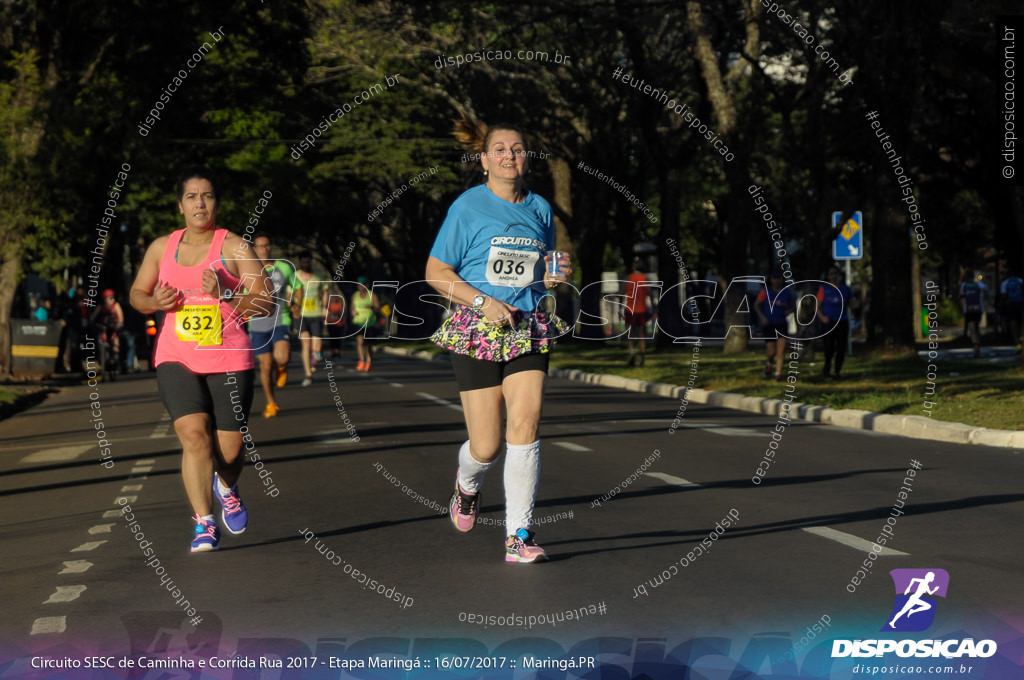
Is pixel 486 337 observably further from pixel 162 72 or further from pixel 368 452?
pixel 162 72

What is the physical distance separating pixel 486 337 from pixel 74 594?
2.30 m

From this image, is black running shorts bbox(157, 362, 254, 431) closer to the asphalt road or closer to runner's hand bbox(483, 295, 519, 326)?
the asphalt road

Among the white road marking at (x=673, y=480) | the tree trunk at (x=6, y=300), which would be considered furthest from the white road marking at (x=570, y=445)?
the tree trunk at (x=6, y=300)

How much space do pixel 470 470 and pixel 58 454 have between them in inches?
337

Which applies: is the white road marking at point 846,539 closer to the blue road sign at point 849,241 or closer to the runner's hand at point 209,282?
the runner's hand at point 209,282

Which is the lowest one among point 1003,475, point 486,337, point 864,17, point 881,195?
point 1003,475

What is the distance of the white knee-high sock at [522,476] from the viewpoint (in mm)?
7285

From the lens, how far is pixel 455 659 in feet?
18.0

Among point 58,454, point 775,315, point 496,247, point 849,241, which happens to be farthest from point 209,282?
point 849,241

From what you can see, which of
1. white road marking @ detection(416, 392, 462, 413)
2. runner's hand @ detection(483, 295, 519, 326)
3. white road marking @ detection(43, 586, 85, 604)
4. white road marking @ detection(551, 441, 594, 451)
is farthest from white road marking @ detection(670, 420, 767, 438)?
white road marking @ detection(43, 586, 85, 604)

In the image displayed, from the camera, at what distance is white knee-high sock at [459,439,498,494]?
7.57 m

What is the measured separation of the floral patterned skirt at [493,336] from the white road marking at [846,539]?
2027 millimetres

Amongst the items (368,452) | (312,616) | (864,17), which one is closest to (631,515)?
(312,616)

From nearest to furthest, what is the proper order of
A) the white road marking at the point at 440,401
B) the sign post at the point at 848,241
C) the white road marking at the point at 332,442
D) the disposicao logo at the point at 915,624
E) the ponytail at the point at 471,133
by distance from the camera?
the disposicao logo at the point at 915,624
the ponytail at the point at 471,133
the white road marking at the point at 332,442
the white road marking at the point at 440,401
the sign post at the point at 848,241
